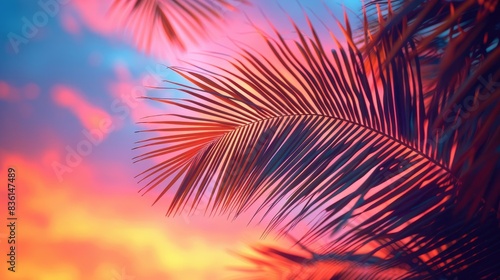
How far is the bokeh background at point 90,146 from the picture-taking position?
185 cm

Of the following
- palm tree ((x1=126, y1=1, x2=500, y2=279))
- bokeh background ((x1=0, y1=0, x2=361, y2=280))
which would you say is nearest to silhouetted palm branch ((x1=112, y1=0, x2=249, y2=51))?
palm tree ((x1=126, y1=1, x2=500, y2=279))

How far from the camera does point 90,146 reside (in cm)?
192

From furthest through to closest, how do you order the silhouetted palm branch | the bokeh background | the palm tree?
the bokeh background
the silhouetted palm branch
the palm tree

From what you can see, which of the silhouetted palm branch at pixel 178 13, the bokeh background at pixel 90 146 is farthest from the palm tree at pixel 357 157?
the bokeh background at pixel 90 146

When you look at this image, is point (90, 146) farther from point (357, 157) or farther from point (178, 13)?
point (357, 157)

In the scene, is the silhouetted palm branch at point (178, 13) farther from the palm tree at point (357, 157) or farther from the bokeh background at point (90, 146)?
the bokeh background at point (90, 146)

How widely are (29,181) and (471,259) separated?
158cm

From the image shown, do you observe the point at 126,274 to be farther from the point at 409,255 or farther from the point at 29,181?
the point at 409,255

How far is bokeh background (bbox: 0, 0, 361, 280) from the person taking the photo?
6.08 feet

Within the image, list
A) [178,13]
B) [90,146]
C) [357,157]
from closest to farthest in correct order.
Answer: [357,157] < [178,13] < [90,146]

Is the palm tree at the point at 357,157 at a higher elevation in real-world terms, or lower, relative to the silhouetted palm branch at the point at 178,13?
lower

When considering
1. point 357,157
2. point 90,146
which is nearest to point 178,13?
point 357,157

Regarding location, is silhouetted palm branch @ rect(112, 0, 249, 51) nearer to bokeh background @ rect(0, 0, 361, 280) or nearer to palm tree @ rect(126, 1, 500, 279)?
palm tree @ rect(126, 1, 500, 279)

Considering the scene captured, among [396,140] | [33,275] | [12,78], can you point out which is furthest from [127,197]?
[396,140]
